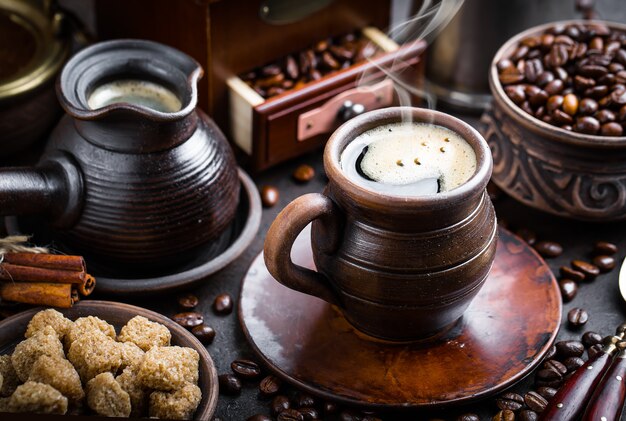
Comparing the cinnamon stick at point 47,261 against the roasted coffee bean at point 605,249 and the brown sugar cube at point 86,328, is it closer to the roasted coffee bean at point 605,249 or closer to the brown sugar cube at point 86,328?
the brown sugar cube at point 86,328

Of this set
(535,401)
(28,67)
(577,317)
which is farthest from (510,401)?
(28,67)

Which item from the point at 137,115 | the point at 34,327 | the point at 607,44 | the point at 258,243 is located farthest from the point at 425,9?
the point at 34,327

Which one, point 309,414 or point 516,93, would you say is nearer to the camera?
point 309,414

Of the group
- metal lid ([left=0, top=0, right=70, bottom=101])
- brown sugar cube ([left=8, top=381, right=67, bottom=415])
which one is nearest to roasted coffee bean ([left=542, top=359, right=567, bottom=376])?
brown sugar cube ([left=8, top=381, right=67, bottom=415])

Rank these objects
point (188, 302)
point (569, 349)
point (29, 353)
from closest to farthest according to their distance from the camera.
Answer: point (29, 353) → point (569, 349) → point (188, 302)

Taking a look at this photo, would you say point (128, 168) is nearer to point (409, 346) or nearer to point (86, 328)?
point (86, 328)

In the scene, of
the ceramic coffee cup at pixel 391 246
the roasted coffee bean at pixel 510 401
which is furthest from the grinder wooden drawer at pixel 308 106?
the roasted coffee bean at pixel 510 401
